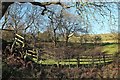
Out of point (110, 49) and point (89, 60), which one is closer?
point (89, 60)

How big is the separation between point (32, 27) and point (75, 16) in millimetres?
1554

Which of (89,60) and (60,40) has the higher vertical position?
(60,40)

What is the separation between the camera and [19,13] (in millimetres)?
9391

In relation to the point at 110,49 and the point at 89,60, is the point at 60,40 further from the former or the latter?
the point at 110,49

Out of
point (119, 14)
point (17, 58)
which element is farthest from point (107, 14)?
point (17, 58)

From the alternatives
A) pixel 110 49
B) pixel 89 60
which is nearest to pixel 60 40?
pixel 89 60

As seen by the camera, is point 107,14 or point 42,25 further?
point 42,25

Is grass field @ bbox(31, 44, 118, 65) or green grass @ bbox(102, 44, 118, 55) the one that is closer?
grass field @ bbox(31, 44, 118, 65)

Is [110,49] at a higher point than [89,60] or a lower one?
higher

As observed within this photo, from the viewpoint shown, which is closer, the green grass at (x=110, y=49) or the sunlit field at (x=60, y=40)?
the sunlit field at (x=60, y=40)

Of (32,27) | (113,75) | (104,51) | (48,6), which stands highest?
(48,6)

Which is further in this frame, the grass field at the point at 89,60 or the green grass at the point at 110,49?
the green grass at the point at 110,49

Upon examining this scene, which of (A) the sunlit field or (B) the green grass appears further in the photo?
(B) the green grass

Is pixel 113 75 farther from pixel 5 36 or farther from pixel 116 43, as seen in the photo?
pixel 5 36
